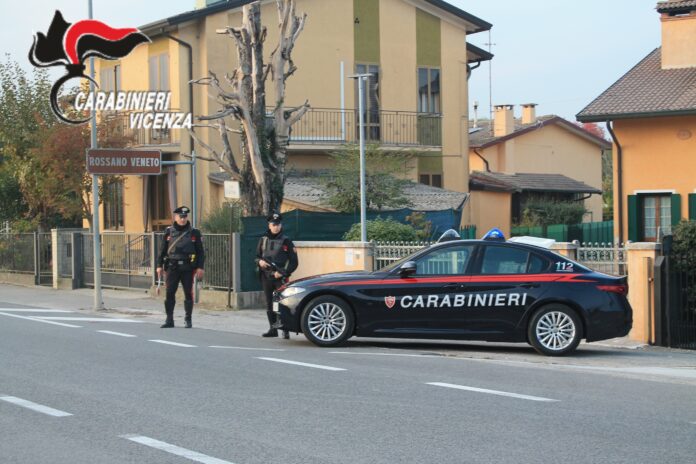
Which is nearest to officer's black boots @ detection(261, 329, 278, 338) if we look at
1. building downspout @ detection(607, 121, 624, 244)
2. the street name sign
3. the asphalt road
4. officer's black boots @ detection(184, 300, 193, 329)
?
the asphalt road

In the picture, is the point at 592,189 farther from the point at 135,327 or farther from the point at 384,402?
the point at 384,402

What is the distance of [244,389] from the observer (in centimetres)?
957

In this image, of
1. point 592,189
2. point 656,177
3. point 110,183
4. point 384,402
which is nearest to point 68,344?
point 384,402

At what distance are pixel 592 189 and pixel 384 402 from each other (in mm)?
35145

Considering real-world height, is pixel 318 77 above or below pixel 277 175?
above

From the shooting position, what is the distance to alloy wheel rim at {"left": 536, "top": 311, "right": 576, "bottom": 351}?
1279cm

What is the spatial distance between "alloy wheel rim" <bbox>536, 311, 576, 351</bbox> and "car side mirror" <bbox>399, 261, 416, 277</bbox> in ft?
5.75

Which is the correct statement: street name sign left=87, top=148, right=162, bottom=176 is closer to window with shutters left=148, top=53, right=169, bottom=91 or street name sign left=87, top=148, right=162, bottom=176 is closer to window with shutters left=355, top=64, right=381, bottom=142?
window with shutters left=148, top=53, right=169, bottom=91

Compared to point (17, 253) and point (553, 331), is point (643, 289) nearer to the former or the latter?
point (553, 331)

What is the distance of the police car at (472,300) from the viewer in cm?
1274


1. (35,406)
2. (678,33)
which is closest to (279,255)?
(35,406)

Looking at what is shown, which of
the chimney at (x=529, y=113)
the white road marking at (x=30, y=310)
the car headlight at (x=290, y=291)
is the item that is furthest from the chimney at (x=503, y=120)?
the car headlight at (x=290, y=291)

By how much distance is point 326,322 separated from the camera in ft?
43.6

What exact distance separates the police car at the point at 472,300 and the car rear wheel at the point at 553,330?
0.01 meters
